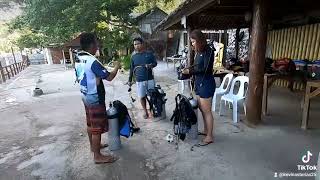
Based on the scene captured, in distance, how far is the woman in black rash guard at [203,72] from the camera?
3684 mm

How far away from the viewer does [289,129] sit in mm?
4438

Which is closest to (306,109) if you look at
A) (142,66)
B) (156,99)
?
(156,99)

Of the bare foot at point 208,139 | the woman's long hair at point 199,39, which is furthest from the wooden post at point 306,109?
the woman's long hair at point 199,39

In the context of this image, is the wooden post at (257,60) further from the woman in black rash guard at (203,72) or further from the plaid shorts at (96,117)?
the plaid shorts at (96,117)

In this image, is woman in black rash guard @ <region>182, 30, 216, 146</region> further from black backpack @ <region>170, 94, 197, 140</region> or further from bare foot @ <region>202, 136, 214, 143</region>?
black backpack @ <region>170, 94, 197, 140</region>

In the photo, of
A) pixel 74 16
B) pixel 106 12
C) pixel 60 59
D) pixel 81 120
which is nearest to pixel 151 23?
pixel 106 12

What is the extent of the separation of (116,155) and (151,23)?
20727 millimetres

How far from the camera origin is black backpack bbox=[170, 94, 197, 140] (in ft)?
13.0

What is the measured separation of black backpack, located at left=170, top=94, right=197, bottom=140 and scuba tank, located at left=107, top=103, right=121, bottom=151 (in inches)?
36.3

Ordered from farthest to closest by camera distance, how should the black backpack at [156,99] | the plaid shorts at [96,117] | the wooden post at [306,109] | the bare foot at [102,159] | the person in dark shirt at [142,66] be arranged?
the black backpack at [156,99], the person in dark shirt at [142,66], the wooden post at [306,109], the bare foot at [102,159], the plaid shorts at [96,117]

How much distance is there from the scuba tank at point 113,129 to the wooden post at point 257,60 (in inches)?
92.0

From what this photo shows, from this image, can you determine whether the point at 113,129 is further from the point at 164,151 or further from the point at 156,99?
the point at 156,99

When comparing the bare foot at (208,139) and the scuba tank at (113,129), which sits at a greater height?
the scuba tank at (113,129)

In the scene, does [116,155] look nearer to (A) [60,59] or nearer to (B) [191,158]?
(B) [191,158]
